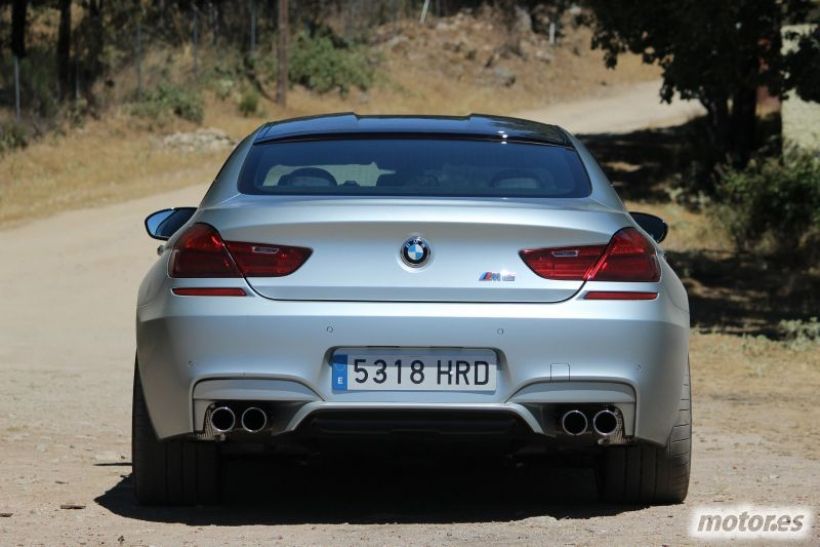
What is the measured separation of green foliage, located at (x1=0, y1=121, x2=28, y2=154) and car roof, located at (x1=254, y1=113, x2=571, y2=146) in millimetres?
22341

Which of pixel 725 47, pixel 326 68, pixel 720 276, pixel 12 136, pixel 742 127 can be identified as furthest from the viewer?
pixel 326 68

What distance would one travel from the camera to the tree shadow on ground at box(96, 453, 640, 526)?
19.7ft

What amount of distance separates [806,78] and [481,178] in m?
9.85

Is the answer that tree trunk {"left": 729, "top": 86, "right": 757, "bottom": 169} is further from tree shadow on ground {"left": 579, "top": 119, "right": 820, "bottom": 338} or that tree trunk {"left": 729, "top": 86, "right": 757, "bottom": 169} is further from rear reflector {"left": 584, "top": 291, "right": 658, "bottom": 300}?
rear reflector {"left": 584, "top": 291, "right": 658, "bottom": 300}

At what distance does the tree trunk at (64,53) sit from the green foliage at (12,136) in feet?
12.4

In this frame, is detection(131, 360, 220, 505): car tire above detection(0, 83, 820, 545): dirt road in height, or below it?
above

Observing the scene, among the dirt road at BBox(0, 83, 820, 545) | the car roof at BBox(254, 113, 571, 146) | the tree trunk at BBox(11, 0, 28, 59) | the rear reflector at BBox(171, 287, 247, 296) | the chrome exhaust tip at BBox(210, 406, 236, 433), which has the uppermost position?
the car roof at BBox(254, 113, 571, 146)

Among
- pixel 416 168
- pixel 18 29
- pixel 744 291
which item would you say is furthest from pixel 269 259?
pixel 18 29

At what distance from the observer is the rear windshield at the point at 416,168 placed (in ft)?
19.3

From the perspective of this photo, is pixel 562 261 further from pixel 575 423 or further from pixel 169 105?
pixel 169 105

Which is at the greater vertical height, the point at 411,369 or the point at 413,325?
the point at 413,325

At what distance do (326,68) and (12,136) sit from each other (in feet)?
41.9

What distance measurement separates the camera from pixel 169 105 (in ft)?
108

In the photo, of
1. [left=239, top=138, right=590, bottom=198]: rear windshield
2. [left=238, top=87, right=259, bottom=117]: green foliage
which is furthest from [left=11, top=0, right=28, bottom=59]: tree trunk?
[left=239, top=138, right=590, bottom=198]: rear windshield
